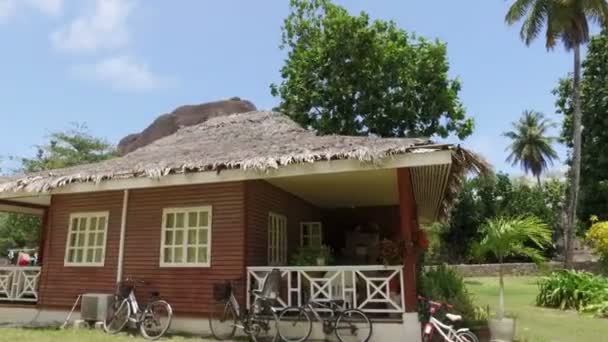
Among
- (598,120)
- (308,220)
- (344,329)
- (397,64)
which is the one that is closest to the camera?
(344,329)

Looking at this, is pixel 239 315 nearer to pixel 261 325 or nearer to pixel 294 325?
pixel 261 325

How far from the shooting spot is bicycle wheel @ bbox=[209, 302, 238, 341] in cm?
788

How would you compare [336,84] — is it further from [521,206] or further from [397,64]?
[521,206]

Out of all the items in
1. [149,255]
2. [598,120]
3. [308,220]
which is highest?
[598,120]

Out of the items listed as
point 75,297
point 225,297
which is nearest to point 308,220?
point 225,297

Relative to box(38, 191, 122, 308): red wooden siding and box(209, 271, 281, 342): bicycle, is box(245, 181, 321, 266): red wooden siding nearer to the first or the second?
box(209, 271, 281, 342): bicycle

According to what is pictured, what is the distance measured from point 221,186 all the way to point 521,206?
24.1m

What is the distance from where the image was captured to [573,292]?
1215cm

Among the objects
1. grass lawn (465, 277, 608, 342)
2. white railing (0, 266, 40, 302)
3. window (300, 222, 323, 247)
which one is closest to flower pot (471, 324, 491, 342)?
grass lawn (465, 277, 608, 342)

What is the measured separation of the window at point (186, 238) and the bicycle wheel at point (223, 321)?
2.74 ft

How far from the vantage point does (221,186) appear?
8859 mm

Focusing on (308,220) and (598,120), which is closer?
(308,220)

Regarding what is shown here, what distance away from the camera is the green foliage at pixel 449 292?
831cm

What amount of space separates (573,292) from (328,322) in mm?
8220
